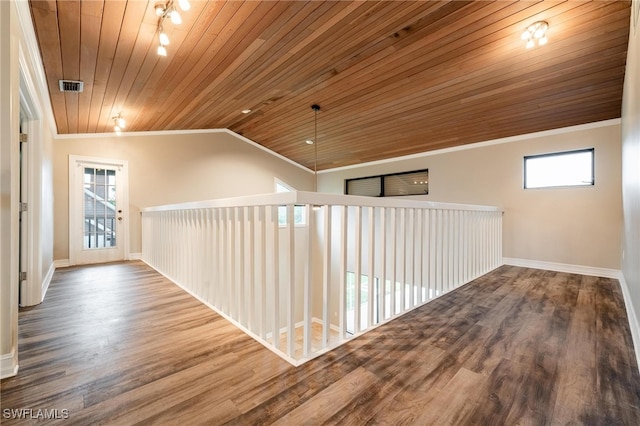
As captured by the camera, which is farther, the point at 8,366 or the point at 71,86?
the point at 71,86

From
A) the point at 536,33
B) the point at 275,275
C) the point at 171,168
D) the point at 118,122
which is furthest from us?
the point at 171,168

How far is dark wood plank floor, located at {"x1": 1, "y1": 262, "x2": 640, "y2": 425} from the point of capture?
1.14 metres

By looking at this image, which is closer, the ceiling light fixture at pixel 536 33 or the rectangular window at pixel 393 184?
the ceiling light fixture at pixel 536 33

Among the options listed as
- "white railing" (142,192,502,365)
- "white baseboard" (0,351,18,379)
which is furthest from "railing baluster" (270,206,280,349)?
"white baseboard" (0,351,18,379)

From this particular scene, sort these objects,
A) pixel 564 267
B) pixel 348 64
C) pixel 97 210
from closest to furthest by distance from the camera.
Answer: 1. pixel 348 64
2. pixel 564 267
3. pixel 97 210

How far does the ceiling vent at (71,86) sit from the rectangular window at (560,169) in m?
5.97

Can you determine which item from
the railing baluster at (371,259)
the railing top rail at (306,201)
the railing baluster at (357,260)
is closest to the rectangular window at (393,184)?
the railing top rail at (306,201)

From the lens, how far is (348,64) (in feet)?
9.94

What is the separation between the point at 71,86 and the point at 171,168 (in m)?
2.52

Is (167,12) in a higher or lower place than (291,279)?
higher

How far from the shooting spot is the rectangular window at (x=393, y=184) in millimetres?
5562

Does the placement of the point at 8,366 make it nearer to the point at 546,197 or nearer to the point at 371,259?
the point at 371,259

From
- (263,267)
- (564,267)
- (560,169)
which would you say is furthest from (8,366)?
(560,169)

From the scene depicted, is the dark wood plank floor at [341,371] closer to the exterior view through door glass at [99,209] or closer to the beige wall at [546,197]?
the beige wall at [546,197]
